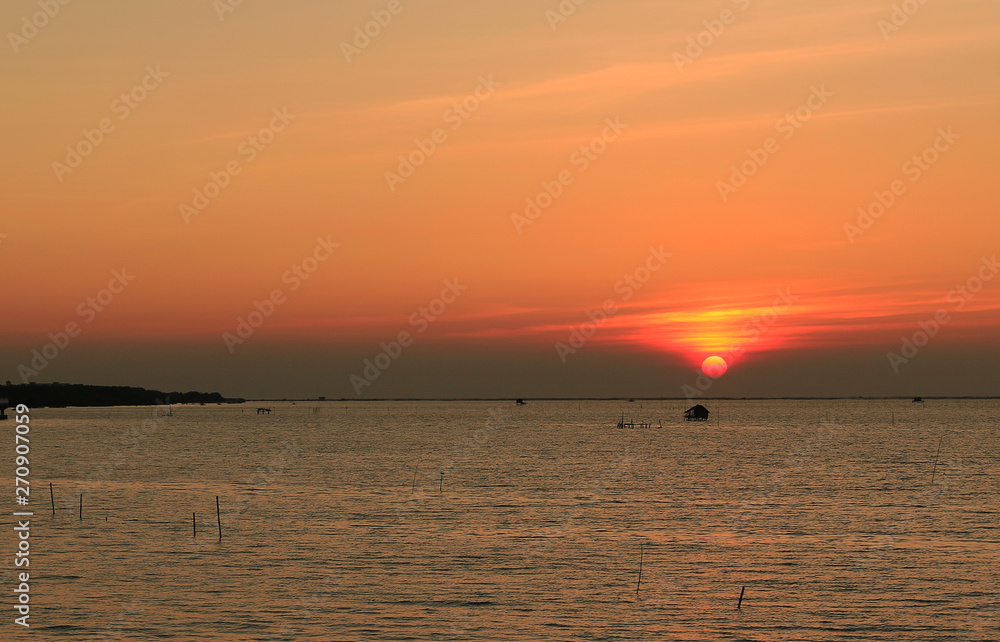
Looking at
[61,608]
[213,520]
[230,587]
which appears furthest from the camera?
[213,520]

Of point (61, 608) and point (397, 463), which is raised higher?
point (397, 463)

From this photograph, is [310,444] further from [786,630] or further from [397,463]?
[786,630]

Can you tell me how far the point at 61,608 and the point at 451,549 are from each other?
22.1 m

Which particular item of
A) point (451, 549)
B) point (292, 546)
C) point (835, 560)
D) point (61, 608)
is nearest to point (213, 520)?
point (292, 546)

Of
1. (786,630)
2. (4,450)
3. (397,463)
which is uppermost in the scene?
(4,450)

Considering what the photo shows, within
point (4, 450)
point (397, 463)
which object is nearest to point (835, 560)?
point (397, 463)

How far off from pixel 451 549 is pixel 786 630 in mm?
22648

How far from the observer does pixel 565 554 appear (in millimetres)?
55250

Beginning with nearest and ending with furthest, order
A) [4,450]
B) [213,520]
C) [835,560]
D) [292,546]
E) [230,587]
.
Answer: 1. [230,587]
2. [835,560]
3. [292,546]
4. [213,520]
5. [4,450]

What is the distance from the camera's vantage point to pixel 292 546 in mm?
57281

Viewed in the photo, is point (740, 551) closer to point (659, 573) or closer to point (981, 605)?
point (659, 573)

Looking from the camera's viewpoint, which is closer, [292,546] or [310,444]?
[292,546]

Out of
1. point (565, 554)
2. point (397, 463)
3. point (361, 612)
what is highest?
point (397, 463)

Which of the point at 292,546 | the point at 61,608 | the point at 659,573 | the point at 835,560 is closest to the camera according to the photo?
the point at 61,608
